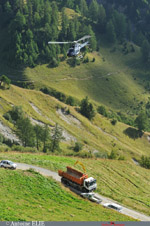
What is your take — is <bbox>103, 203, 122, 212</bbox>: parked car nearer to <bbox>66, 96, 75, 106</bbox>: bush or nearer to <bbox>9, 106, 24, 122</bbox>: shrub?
<bbox>9, 106, 24, 122</bbox>: shrub

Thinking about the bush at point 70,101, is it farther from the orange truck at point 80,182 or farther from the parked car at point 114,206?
the parked car at point 114,206

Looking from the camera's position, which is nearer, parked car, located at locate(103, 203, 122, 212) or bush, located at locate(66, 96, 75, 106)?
parked car, located at locate(103, 203, 122, 212)

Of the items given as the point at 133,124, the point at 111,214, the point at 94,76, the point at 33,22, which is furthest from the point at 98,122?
the point at 111,214

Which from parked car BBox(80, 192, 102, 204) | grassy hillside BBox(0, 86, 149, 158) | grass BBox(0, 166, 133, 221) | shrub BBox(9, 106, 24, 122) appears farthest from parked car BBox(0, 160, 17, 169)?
shrub BBox(9, 106, 24, 122)

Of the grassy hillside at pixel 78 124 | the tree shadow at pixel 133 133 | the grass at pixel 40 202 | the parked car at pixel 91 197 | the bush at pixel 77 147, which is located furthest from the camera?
the tree shadow at pixel 133 133

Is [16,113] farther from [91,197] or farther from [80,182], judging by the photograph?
[91,197]

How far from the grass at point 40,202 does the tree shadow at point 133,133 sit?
3950 inches

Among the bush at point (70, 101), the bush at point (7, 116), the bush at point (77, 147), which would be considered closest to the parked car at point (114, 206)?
the bush at point (77, 147)

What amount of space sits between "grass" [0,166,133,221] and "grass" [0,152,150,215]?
7.68 metres

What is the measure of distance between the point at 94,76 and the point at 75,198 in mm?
150726

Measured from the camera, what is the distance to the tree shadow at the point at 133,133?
476ft

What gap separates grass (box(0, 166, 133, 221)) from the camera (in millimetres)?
36875

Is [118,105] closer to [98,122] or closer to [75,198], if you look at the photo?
[98,122]

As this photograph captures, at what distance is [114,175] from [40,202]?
31.8 meters
